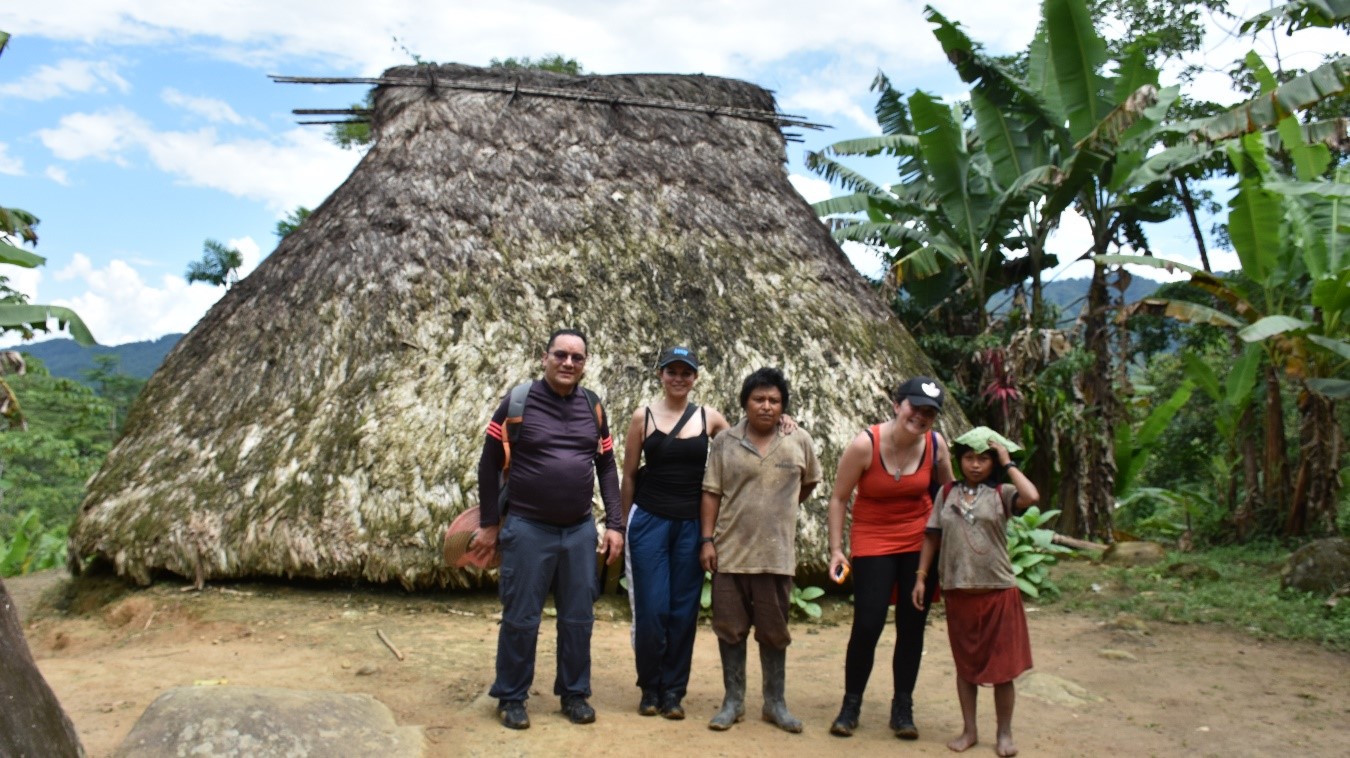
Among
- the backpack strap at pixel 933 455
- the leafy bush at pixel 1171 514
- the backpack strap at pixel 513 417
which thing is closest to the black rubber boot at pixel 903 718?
the backpack strap at pixel 933 455

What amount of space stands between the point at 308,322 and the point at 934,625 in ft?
13.9

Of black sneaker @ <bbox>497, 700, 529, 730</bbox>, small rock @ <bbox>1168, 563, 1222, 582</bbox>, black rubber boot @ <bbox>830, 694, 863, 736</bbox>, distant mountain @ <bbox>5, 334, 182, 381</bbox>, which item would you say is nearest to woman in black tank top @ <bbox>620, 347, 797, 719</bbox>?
black sneaker @ <bbox>497, 700, 529, 730</bbox>

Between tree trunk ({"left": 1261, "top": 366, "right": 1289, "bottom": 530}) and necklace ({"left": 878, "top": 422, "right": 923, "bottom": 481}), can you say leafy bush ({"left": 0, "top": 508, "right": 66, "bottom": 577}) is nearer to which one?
necklace ({"left": 878, "top": 422, "right": 923, "bottom": 481})

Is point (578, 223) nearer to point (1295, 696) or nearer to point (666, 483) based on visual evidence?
point (666, 483)

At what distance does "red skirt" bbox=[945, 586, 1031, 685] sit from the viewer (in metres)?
3.83

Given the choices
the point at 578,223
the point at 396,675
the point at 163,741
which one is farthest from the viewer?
the point at 578,223

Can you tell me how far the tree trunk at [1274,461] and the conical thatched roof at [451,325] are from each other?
9.70 ft

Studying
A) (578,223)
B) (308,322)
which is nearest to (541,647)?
(308,322)

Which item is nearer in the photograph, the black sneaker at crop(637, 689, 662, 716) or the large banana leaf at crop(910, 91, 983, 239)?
the black sneaker at crop(637, 689, 662, 716)

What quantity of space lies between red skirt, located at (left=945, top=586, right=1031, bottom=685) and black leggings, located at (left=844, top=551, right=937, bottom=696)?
14 centimetres

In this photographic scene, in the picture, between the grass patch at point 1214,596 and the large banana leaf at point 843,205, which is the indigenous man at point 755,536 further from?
the large banana leaf at point 843,205

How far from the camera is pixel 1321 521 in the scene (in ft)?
27.1

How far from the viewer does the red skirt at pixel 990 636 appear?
12.6ft

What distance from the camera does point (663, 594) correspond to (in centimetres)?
411
